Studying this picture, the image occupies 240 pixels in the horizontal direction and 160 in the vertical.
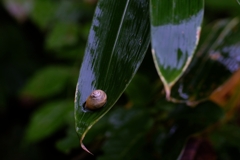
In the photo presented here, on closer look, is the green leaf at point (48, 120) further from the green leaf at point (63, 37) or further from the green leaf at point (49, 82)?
the green leaf at point (63, 37)

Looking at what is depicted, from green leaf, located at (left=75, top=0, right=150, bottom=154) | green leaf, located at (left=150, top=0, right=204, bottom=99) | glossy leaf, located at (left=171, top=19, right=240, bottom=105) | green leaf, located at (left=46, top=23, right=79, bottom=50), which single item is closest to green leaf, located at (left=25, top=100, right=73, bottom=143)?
A: green leaf, located at (left=46, top=23, right=79, bottom=50)

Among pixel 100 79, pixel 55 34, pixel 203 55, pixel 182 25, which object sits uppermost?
pixel 182 25

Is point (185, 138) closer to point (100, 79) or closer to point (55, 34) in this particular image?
point (100, 79)

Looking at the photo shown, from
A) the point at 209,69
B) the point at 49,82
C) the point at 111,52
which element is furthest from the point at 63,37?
the point at 111,52

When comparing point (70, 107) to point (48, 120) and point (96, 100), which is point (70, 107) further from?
point (96, 100)

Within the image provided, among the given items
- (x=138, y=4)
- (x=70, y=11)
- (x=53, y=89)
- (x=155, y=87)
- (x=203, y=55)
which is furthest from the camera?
(x=70, y=11)

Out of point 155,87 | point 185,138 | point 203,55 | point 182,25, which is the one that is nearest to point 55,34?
point 155,87

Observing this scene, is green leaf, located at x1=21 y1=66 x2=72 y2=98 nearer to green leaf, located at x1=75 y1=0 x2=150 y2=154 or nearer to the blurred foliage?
the blurred foliage
